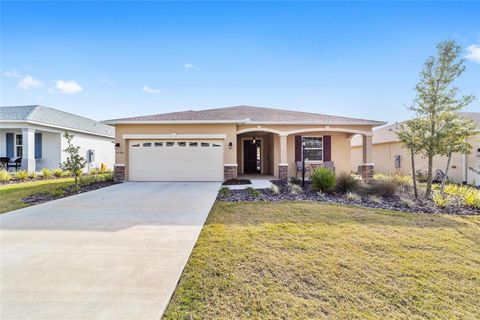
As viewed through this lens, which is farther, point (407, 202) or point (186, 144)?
point (186, 144)

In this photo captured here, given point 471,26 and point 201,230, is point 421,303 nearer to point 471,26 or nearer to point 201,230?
point 201,230

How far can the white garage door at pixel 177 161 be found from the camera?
12.7 meters

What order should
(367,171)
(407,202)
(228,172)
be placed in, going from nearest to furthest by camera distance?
1. (407,202)
2. (228,172)
3. (367,171)

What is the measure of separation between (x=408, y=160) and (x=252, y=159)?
10680 millimetres

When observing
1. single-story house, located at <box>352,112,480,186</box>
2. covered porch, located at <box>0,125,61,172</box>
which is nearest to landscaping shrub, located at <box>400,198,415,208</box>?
single-story house, located at <box>352,112,480,186</box>

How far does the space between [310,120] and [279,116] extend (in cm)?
196

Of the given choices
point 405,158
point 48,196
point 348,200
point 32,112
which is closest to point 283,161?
point 348,200

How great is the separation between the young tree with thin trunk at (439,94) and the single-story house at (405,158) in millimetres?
1185

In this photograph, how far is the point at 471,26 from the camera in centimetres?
980

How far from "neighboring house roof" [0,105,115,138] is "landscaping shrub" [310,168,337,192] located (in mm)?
18059

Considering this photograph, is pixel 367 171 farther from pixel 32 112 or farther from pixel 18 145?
pixel 18 145

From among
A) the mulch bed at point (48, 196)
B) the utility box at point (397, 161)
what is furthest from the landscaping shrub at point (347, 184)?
the mulch bed at point (48, 196)

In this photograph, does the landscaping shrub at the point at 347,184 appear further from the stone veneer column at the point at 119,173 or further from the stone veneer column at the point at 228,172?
the stone veneer column at the point at 119,173

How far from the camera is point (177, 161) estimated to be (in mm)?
12727
